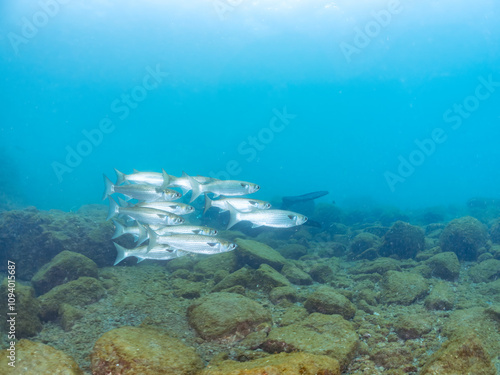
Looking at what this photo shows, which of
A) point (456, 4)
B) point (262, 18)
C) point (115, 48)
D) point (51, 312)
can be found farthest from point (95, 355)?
point (115, 48)

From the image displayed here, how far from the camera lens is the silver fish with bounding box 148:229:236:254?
5652 mm

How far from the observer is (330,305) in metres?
4.74

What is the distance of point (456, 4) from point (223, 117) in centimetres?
10965

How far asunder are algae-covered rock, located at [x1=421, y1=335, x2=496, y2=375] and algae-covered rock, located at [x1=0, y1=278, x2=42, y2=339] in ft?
17.9

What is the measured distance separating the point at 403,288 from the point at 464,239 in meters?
5.11

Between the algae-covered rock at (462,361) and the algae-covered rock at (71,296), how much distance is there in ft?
18.2

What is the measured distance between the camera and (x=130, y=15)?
51.6 m

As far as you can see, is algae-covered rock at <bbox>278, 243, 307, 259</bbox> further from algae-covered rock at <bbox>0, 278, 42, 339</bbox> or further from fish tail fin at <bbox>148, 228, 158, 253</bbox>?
algae-covered rock at <bbox>0, 278, 42, 339</bbox>

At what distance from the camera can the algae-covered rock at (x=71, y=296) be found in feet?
16.0

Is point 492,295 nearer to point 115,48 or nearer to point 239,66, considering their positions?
point 115,48

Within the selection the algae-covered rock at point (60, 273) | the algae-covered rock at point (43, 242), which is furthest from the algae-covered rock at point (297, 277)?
the algae-covered rock at point (43, 242)

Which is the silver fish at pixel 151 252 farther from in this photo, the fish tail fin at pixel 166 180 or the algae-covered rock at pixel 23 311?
the fish tail fin at pixel 166 180

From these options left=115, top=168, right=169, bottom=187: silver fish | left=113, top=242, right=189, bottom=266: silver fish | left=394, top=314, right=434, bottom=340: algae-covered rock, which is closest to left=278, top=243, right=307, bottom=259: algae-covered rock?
left=113, top=242, right=189, bottom=266: silver fish

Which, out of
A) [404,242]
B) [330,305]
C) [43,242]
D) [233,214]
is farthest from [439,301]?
[43,242]
